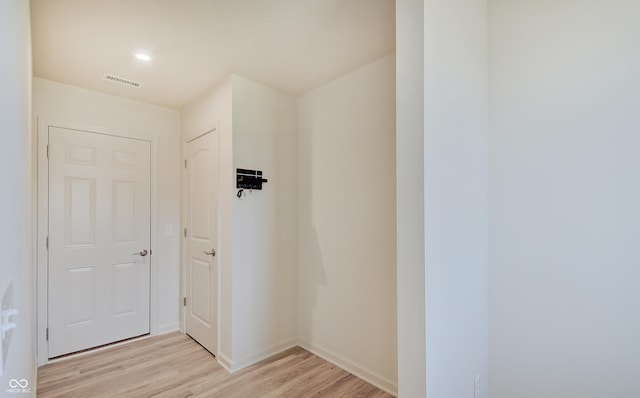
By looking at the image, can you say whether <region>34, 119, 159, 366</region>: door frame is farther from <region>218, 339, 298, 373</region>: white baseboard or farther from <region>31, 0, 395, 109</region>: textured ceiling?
<region>218, 339, 298, 373</region>: white baseboard

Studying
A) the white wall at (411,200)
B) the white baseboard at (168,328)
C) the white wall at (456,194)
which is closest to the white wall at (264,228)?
the white baseboard at (168,328)

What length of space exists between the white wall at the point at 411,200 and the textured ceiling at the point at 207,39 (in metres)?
0.54

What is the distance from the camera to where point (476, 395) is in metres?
1.66

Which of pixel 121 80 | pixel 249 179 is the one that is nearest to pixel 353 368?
pixel 249 179

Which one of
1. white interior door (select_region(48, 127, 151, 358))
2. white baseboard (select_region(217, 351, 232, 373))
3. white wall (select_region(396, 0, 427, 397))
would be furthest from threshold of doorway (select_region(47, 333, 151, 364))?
white wall (select_region(396, 0, 427, 397))

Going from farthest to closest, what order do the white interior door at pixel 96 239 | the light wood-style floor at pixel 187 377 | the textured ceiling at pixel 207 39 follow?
the white interior door at pixel 96 239, the light wood-style floor at pixel 187 377, the textured ceiling at pixel 207 39

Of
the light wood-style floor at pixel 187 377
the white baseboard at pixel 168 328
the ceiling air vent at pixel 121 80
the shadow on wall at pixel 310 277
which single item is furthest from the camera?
the white baseboard at pixel 168 328

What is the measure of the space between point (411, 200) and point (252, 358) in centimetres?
220

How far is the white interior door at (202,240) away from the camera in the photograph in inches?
109

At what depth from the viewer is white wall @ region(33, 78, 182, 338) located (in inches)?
112

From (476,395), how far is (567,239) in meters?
1.03

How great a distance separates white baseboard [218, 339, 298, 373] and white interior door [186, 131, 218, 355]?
0.23 m

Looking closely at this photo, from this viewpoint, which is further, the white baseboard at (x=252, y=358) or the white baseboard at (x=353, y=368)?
the white baseboard at (x=252, y=358)

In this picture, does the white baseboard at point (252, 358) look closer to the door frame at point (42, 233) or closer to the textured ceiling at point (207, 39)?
the door frame at point (42, 233)
